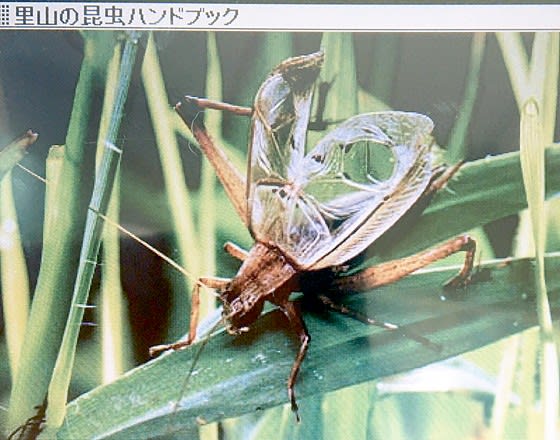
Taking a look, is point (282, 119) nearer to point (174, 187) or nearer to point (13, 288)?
point (174, 187)

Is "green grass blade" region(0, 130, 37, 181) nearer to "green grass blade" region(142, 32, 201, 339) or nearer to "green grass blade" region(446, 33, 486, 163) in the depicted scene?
"green grass blade" region(142, 32, 201, 339)

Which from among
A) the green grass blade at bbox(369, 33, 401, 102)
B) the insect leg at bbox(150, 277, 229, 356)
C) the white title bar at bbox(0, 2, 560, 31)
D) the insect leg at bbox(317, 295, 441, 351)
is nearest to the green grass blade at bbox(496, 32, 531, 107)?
the white title bar at bbox(0, 2, 560, 31)

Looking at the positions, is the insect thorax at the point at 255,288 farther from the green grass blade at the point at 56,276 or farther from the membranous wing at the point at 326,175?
the green grass blade at the point at 56,276

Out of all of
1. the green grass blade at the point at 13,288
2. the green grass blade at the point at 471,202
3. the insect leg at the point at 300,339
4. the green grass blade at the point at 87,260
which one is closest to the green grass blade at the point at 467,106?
the green grass blade at the point at 471,202

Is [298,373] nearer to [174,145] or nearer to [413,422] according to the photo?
[413,422]

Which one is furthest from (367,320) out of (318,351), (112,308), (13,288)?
(13,288)
